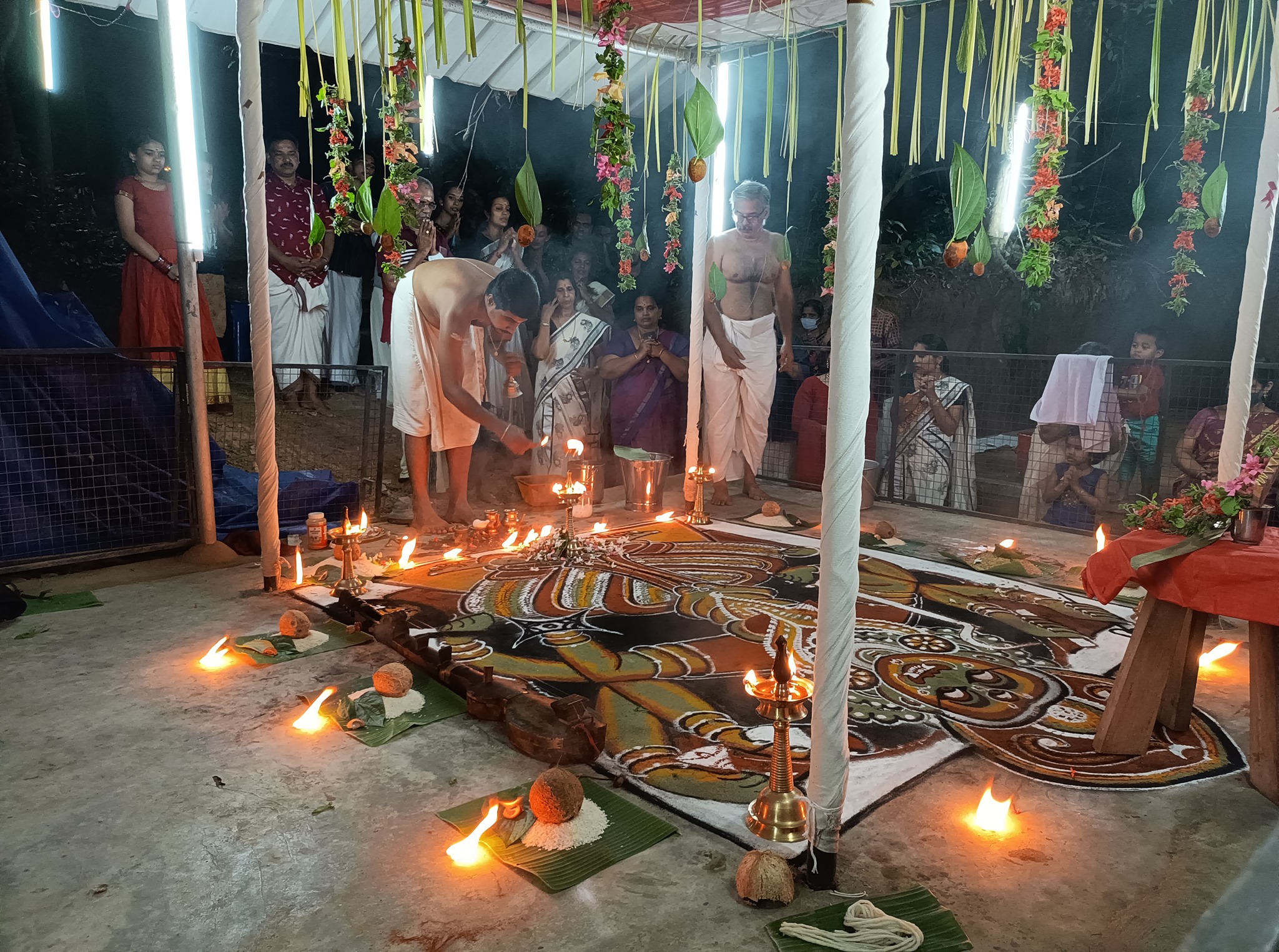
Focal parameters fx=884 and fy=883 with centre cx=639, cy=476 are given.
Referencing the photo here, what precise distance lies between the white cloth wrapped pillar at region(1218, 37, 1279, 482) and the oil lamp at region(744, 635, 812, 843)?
2.58 m

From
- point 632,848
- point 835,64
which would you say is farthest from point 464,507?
point 835,64

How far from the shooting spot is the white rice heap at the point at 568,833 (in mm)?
2381

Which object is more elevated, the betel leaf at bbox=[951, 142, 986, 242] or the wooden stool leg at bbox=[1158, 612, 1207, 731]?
the betel leaf at bbox=[951, 142, 986, 242]

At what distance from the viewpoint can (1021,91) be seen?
8.73 m

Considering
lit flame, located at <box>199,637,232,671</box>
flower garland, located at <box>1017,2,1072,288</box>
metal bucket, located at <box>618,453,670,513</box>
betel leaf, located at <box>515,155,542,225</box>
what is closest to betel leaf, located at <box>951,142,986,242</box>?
flower garland, located at <box>1017,2,1072,288</box>

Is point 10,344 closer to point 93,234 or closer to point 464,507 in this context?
point 93,234

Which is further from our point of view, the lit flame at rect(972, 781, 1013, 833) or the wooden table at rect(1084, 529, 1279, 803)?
the wooden table at rect(1084, 529, 1279, 803)

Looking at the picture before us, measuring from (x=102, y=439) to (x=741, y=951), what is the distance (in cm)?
484

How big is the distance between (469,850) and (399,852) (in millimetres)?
211

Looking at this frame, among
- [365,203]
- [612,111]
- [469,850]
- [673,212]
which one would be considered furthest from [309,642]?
[673,212]

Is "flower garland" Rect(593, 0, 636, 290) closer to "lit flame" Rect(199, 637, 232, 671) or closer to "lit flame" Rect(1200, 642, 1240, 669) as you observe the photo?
"lit flame" Rect(199, 637, 232, 671)

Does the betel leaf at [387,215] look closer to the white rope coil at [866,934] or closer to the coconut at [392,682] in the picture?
the coconut at [392,682]

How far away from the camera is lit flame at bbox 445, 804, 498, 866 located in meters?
2.31

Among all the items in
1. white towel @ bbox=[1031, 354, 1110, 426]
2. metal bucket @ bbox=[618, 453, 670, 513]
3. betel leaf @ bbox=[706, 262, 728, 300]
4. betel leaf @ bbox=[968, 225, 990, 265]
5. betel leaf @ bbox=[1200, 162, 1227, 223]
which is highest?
betel leaf @ bbox=[1200, 162, 1227, 223]
